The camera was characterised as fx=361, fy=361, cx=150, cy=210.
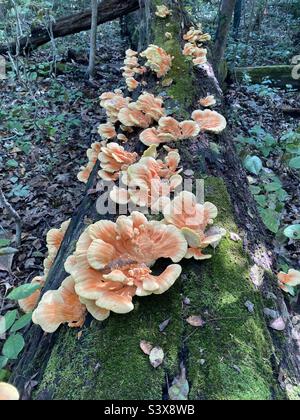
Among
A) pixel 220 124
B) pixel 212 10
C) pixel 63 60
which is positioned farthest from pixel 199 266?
pixel 212 10

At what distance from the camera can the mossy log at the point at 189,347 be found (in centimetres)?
170

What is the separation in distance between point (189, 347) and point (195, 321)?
→ 0.15 meters

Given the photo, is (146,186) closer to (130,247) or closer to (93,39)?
(130,247)

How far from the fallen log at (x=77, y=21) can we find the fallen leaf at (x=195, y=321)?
8.94 metres

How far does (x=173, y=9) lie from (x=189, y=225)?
5.31m

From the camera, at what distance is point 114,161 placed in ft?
10.5

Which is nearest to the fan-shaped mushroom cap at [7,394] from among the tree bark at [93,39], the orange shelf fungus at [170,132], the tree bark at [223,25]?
the orange shelf fungus at [170,132]

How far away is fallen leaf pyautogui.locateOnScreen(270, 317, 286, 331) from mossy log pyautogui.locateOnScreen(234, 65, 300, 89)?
25.4 feet

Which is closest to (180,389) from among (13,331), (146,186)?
(13,331)

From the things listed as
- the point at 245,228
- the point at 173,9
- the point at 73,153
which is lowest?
the point at 73,153

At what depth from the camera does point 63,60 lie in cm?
974

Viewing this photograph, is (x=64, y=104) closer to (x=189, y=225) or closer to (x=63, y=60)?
(x=63, y=60)

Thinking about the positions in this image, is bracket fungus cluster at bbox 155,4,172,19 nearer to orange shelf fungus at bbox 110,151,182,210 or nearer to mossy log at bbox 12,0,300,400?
orange shelf fungus at bbox 110,151,182,210

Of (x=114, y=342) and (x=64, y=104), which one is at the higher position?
(x=114, y=342)
